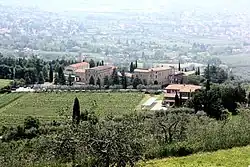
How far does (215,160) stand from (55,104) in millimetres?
32334

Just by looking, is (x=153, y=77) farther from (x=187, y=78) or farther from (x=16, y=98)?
(x=16, y=98)

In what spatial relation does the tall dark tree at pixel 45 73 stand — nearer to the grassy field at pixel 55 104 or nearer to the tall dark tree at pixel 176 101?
the grassy field at pixel 55 104

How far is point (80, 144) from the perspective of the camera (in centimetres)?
1266

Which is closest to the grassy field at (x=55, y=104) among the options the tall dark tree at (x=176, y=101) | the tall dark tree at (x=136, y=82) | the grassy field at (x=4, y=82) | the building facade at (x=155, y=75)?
the tall dark tree at (x=176, y=101)

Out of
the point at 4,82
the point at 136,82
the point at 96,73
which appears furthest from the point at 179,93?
the point at 4,82

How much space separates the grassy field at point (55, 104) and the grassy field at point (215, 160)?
23572mm

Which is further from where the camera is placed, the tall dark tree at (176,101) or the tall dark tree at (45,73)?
the tall dark tree at (45,73)

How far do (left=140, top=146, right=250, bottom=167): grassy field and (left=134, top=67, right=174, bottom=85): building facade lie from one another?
148 feet

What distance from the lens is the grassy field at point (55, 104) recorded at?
127ft

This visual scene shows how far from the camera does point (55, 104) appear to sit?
144ft

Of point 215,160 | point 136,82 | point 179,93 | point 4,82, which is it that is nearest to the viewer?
point 215,160

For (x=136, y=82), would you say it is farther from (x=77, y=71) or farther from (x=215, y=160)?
(x=215, y=160)

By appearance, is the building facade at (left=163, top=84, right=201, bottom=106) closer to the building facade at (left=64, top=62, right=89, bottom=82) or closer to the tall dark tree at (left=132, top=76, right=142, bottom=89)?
the tall dark tree at (left=132, top=76, right=142, bottom=89)

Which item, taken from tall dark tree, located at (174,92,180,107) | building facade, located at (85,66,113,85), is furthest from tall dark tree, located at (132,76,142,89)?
tall dark tree, located at (174,92,180,107)
